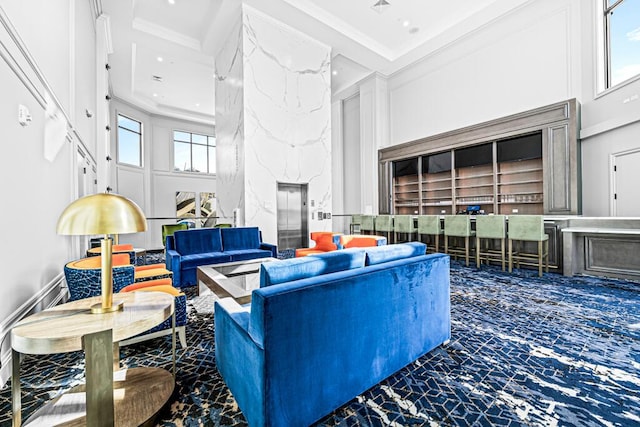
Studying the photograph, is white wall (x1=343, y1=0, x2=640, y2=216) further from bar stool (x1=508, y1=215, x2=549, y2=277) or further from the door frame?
bar stool (x1=508, y1=215, x2=549, y2=277)

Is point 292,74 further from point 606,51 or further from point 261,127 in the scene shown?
point 606,51

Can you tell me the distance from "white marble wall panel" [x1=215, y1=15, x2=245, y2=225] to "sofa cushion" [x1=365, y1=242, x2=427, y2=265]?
16.8ft

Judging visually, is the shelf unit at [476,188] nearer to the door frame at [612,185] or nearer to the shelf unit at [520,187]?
the shelf unit at [520,187]

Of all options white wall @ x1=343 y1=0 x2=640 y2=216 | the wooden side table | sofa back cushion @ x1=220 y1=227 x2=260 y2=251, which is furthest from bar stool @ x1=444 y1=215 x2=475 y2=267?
the wooden side table

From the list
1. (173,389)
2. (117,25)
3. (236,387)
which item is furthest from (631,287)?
(117,25)

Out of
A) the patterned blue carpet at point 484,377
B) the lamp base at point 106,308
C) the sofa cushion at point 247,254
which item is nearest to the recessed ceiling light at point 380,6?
the sofa cushion at point 247,254

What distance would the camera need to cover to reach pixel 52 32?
3.03 meters

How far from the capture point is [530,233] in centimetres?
486

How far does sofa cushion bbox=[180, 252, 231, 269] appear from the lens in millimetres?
4238

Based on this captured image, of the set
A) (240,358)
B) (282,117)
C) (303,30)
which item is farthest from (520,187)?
(240,358)

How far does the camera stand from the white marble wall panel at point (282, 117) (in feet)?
21.9

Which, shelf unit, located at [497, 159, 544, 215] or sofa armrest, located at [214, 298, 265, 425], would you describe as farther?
shelf unit, located at [497, 159, 544, 215]

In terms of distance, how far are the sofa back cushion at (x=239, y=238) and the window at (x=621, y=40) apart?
22.0ft

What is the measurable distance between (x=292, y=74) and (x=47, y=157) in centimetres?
584
